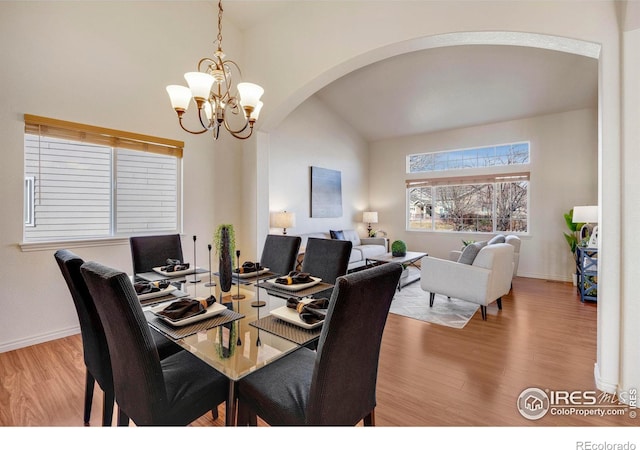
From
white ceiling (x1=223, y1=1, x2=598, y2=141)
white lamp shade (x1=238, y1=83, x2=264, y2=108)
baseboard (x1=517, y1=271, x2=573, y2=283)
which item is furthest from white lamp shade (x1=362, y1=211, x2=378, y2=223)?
white lamp shade (x1=238, y1=83, x2=264, y2=108)

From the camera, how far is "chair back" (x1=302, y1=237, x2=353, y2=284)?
2357 millimetres

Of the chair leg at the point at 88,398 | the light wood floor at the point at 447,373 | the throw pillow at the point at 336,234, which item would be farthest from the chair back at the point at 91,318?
the throw pillow at the point at 336,234

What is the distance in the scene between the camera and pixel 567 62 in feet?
13.1

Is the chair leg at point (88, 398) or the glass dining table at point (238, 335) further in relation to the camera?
the chair leg at point (88, 398)

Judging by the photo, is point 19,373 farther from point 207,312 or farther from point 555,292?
point 555,292

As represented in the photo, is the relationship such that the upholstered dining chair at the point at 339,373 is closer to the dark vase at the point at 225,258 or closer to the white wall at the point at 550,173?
the dark vase at the point at 225,258

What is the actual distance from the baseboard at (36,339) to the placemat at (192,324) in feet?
6.96

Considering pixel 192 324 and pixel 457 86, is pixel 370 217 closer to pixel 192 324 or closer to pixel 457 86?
pixel 457 86

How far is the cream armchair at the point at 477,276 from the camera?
3254 mm

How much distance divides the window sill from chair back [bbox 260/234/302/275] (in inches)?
66.2

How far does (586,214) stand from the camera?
155 inches

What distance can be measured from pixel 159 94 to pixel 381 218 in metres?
5.30
